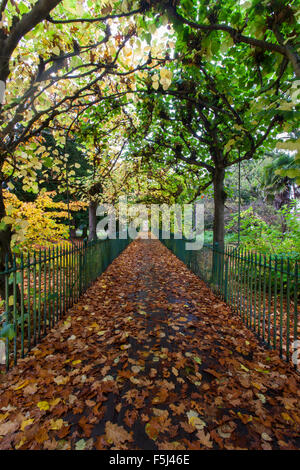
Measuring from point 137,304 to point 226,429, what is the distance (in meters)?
3.49

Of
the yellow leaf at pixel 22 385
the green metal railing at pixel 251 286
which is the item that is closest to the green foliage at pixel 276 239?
the green metal railing at pixel 251 286

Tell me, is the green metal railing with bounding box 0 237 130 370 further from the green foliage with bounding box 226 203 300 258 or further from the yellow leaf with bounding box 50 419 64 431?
the green foliage with bounding box 226 203 300 258

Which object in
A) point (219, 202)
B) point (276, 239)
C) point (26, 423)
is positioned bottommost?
point (26, 423)

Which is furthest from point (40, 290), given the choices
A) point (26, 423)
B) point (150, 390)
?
point (150, 390)

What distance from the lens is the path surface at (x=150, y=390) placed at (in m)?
2.02

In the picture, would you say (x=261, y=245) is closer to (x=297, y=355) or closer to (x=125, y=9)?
(x=297, y=355)

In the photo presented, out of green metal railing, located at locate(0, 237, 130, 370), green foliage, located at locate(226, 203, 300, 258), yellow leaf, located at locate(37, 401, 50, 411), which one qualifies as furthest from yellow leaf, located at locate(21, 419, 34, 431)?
green foliage, located at locate(226, 203, 300, 258)

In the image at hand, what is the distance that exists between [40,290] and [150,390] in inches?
82.4

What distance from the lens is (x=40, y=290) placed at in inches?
138

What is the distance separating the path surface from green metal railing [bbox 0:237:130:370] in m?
0.28

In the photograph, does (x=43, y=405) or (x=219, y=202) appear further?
(x=219, y=202)

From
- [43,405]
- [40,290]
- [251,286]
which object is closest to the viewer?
[43,405]

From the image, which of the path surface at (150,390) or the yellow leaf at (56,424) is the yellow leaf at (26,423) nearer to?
the path surface at (150,390)

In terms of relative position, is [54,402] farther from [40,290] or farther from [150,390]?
[40,290]
